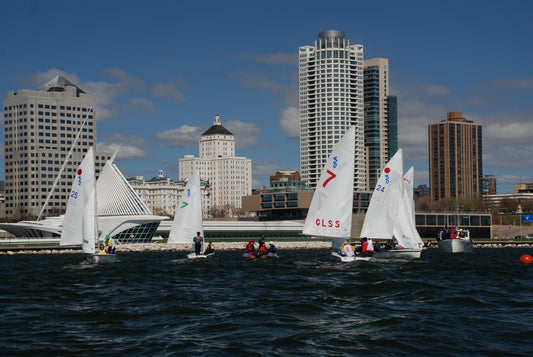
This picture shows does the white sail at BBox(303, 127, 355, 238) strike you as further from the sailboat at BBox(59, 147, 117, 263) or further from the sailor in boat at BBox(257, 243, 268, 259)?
the sailboat at BBox(59, 147, 117, 263)

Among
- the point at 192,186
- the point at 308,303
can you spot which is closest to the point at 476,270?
the point at 308,303

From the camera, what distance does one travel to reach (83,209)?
1905 inches

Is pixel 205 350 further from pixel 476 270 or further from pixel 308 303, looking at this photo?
pixel 476 270

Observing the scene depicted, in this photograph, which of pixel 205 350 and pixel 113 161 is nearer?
pixel 205 350

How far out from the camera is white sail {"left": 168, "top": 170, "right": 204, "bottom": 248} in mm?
56781

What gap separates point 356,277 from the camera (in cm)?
3297

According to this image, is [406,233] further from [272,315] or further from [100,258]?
[272,315]

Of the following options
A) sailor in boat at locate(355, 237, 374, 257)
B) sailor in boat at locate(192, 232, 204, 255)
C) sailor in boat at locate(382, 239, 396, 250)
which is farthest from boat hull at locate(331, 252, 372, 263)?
sailor in boat at locate(192, 232, 204, 255)

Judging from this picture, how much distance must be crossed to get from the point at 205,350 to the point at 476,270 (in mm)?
28961

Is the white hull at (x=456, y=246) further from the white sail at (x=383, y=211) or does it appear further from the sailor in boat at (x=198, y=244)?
the sailor in boat at (x=198, y=244)

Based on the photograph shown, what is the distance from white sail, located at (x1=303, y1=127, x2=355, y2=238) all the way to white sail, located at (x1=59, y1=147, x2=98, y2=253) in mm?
16858

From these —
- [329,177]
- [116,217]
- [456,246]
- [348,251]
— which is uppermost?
[329,177]

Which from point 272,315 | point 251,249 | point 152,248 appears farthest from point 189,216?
point 152,248

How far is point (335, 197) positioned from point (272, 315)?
2030 centimetres
